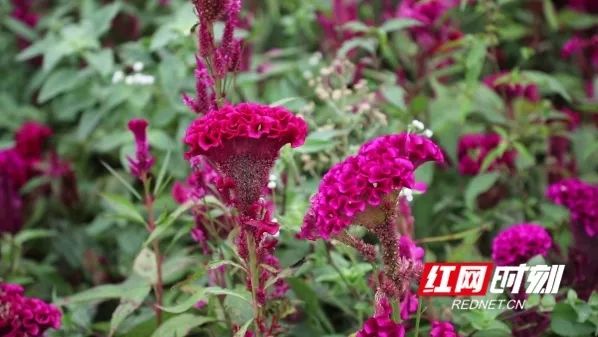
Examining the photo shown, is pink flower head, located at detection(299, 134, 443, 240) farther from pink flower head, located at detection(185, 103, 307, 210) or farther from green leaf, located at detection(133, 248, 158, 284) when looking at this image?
green leaf, located at detection(133, 248, 158, 284)

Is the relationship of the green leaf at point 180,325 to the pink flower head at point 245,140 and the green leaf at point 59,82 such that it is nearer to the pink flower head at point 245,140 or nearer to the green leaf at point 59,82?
the pink flower head at point 245,140

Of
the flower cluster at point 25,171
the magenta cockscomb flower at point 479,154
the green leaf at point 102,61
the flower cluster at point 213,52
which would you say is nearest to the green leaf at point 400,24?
the magenta cockscomb flower at point 479,154

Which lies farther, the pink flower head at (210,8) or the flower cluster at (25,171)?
the flower cluster at (25,171)

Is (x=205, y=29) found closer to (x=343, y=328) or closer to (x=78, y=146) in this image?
(x=343, y=328)

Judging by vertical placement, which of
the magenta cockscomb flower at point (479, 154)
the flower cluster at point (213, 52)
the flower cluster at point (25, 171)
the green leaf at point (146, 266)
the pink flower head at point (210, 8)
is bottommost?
the flower cluster at point (25, 171)

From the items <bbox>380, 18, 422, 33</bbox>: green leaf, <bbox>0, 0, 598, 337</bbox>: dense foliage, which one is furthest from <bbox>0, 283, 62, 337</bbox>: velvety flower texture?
<bbox>380, 18, 422, 33</bbox>: green leaf

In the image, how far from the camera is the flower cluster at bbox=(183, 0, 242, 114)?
1737 millimetres

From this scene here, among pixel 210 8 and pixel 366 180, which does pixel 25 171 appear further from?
pixel 366 180

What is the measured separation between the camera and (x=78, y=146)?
3287mm

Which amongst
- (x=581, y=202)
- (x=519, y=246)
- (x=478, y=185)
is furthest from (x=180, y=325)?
(x=478, y=185)

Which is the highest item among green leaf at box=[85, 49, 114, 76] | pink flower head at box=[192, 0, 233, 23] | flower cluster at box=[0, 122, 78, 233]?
pink flower head at box=[192, 0, 233, 23]

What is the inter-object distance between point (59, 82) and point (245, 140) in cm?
160

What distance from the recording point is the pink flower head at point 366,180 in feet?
5.12

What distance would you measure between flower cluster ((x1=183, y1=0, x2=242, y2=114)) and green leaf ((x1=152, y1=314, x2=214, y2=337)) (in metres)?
0.44
